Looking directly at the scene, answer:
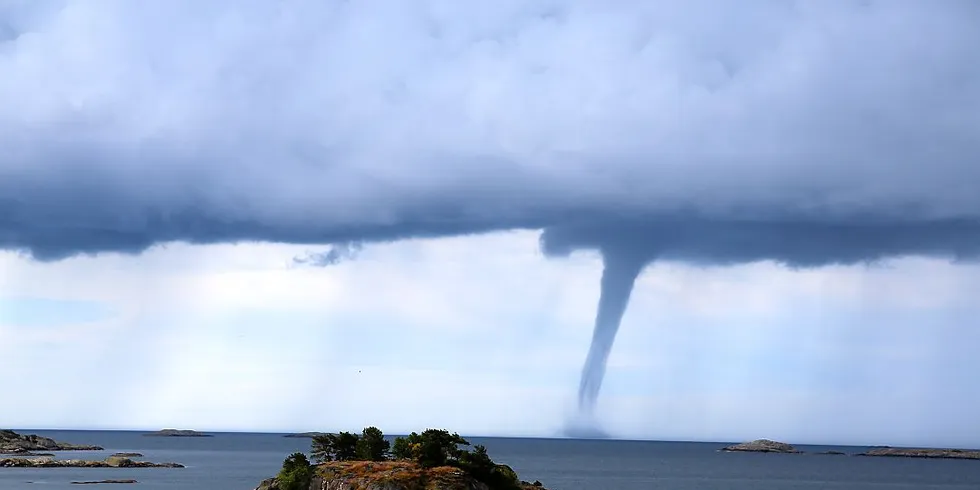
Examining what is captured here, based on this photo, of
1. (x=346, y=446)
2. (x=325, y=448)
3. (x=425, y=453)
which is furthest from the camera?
(x=325, y=448)

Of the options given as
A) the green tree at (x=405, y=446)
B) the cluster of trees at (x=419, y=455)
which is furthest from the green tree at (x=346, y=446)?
the green tree at (x=405, y=446)

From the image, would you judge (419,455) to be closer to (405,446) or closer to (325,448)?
(405,446)

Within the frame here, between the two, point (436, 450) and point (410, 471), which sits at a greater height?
point (436, 450)

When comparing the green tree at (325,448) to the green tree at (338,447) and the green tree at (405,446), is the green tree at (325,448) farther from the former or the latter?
the green tree at (405,446)

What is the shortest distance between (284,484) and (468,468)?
2242 cm

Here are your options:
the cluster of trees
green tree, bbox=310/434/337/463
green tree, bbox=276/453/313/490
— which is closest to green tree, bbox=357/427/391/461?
the cluster of trees

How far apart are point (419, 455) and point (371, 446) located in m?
13.2

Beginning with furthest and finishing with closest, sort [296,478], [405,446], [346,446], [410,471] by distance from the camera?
[346,446] < [405,446] < [296,478] < [410,471]

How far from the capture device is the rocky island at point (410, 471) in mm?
122188

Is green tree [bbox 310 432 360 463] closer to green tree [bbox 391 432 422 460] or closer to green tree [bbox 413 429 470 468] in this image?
green tree [bbox 391 432 422 460]

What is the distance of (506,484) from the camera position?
12825cm

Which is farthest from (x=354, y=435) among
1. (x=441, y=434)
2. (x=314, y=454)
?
(x=441, y=434)

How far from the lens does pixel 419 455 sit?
13025 centimetres

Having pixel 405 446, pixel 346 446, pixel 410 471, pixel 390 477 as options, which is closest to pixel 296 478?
pixel 390 477
